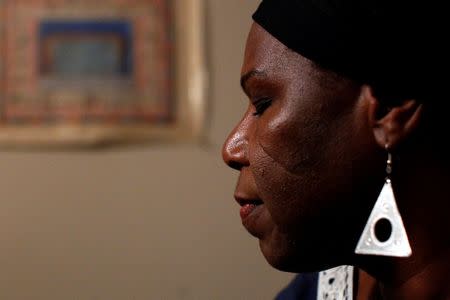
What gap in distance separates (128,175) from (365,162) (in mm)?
1173

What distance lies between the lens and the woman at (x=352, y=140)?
2.39ft

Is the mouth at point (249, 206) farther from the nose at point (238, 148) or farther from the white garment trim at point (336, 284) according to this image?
the white garment trim at point (336, 284)

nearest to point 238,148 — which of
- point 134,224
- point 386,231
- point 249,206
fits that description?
point 249,206

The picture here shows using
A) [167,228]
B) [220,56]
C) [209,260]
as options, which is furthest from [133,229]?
[220,56]

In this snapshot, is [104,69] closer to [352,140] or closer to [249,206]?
[249,206]

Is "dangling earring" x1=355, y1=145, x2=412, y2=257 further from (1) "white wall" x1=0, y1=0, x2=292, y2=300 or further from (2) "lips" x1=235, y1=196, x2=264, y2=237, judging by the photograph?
(1) "white wall" x1=0, y1=0, x2=292, y2=300

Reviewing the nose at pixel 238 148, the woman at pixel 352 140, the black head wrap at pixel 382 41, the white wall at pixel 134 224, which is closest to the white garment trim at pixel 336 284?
the woman at pixel 352 140

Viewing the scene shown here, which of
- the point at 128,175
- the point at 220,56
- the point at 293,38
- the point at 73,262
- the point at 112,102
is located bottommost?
the point at 73,262

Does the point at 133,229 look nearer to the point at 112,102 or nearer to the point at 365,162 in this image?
the point at 112,102

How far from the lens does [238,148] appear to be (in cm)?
88

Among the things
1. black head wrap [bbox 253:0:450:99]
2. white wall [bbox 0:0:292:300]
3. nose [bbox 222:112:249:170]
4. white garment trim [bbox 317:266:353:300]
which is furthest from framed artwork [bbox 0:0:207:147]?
black head wrap [bbox 253:0:450:99]

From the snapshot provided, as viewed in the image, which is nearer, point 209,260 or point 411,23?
point 411,23

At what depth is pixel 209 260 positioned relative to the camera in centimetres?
188

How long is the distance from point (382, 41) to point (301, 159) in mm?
157
